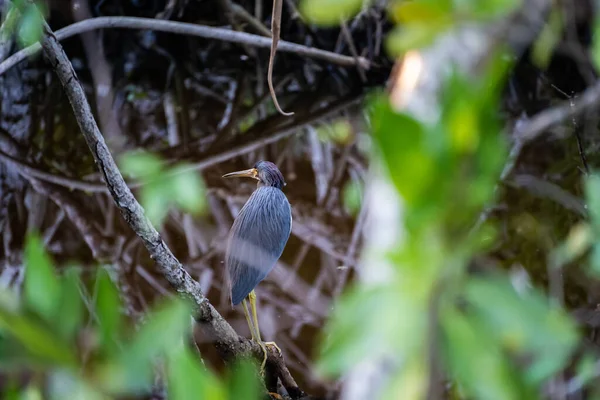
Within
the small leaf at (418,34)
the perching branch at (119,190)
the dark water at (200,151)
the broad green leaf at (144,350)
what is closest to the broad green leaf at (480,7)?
the small leaf at (418,34)

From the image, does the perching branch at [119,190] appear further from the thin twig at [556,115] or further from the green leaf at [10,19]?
the thin twig at [556,115]

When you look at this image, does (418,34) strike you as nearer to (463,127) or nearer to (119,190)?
(463,127)

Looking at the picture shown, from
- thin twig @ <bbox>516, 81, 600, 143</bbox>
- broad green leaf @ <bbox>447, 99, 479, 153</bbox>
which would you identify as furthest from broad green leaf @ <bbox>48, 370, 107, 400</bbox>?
thin twig @ <bbox>516, 81, 600, 143</bbox>

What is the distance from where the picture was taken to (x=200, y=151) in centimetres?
371

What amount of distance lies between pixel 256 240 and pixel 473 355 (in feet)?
6.01

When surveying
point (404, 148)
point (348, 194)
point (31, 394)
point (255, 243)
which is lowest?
point (348, 194)

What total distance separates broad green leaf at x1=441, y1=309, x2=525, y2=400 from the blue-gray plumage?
166cm

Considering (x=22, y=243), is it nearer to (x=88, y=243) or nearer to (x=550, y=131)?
(x=88, y=243)

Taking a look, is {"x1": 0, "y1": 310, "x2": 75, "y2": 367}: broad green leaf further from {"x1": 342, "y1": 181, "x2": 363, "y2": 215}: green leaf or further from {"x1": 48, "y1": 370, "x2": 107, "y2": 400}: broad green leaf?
{"x1": 342, "y1": 181, "x2": 363, "y2": 215}: green leaf

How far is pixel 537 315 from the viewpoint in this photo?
1.19ft

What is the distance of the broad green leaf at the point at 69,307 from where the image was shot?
394 millimetres

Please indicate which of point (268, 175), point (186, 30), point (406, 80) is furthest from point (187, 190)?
point (186, 30)

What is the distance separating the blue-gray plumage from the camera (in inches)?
79.4

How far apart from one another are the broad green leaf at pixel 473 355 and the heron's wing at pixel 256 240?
5.44 ft
